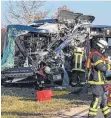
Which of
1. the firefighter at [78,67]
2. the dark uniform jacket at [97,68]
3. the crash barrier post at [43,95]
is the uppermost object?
the dark uniform jacket at [97,68]

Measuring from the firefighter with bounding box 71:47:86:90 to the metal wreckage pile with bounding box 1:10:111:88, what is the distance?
0.47 meters

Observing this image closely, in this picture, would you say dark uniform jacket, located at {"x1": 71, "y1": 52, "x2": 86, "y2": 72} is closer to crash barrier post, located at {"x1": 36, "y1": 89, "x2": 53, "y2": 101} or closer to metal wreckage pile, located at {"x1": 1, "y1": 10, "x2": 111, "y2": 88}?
metal wreckage pile, located at {"x1": 1, "y1": 10, "x2": 111, "y2": 88}

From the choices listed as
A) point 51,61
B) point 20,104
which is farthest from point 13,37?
point 20,104

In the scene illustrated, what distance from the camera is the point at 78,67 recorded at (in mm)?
17859

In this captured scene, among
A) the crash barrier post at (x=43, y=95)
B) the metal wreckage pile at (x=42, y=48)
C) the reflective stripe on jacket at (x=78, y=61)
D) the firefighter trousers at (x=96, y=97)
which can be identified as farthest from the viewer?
the metal wreckage pile at (x=42, y=48)

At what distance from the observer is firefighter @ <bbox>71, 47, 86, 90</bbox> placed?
17.8 metres

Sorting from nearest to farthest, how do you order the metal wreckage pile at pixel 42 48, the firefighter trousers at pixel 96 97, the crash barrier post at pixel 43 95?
1. the firefighter trousers at pixel 96 97
2. the crash barrier post at pixel 43 95
3. the metal wreckage pile at pixel 42 48

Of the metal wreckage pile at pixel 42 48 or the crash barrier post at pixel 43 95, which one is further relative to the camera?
the metal wreckage pile at pixel 42 48

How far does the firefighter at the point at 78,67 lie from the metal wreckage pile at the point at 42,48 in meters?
0.47

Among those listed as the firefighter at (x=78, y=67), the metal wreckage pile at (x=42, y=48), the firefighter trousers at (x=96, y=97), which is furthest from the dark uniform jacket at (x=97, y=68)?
the firefighter at (x=78, y=67)

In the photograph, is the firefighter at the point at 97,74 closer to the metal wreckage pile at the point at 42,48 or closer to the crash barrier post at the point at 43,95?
the crash barrier post at the point at 43,95

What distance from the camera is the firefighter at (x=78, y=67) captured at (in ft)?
58.4

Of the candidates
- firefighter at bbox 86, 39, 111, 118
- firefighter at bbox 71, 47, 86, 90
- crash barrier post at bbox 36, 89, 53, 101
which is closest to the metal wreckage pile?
firefighter at bbox 71, 47, 86, 90

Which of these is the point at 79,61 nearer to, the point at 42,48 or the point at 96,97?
the point at 42,48
